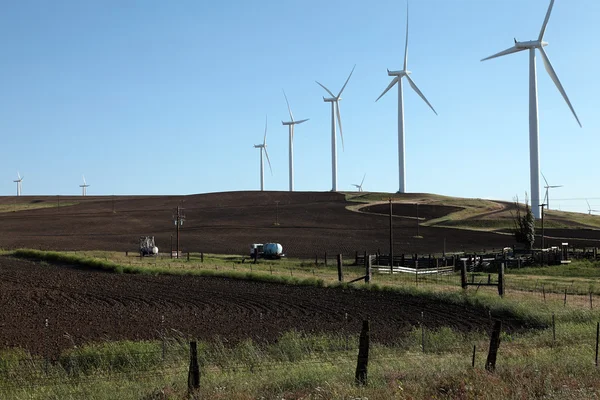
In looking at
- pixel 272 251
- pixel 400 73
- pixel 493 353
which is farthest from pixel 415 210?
pixel 493 353

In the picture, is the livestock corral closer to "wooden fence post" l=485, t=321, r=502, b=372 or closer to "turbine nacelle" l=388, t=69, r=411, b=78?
"wooden fence post" l=485, t=321, r=502, b=372

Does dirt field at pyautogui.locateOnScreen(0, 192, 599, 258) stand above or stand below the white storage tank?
above

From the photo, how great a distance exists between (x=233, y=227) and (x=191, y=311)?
6690cm

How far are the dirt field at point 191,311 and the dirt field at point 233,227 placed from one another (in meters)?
35.2

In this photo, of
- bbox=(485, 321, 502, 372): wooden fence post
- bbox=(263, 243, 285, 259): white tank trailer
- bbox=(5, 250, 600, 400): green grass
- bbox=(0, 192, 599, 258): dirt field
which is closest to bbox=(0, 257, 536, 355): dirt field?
bbox=(5, 250, 600, 400): green grass

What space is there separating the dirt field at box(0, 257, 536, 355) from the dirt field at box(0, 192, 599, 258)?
35234 millimetres


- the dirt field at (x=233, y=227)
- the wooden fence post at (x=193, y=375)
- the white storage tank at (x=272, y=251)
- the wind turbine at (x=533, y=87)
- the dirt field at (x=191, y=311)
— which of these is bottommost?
the dirt field at (x=191, y=311)

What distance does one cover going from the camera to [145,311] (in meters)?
28.1

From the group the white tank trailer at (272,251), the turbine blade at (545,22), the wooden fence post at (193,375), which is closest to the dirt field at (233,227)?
the white tank trailer at (272,251)

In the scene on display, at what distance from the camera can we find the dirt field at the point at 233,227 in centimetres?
7800

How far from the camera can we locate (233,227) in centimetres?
9500

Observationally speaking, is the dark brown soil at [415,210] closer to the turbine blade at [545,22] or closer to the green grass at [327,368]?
the turbine blade at [545,22]

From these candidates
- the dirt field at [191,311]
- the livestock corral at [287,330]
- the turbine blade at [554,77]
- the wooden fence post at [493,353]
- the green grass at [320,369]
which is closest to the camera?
the green grass at [320,369]

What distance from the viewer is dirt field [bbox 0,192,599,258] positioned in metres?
78.0
